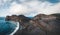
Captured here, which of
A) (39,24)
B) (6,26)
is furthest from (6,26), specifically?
(39,24)

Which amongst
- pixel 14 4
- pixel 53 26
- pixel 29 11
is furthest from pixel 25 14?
pixel 53 26

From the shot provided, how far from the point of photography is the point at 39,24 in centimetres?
Answer: 271

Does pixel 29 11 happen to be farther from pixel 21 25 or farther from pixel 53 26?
pixel 53 26

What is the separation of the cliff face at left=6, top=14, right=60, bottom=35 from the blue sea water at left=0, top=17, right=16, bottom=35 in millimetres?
82

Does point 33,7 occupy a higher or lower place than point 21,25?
higher

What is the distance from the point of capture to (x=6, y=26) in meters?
2.67

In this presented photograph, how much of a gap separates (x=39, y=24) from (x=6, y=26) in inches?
A: 23.3

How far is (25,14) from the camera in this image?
2725 mm

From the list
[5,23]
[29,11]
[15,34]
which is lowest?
[15,34]

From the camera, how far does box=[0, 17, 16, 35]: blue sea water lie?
2648mm

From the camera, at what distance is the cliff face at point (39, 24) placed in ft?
8.74

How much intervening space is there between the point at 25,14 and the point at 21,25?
0.21 metres

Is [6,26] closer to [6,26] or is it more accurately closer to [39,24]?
[6,26]

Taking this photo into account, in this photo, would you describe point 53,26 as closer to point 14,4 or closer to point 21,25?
point 21,25
